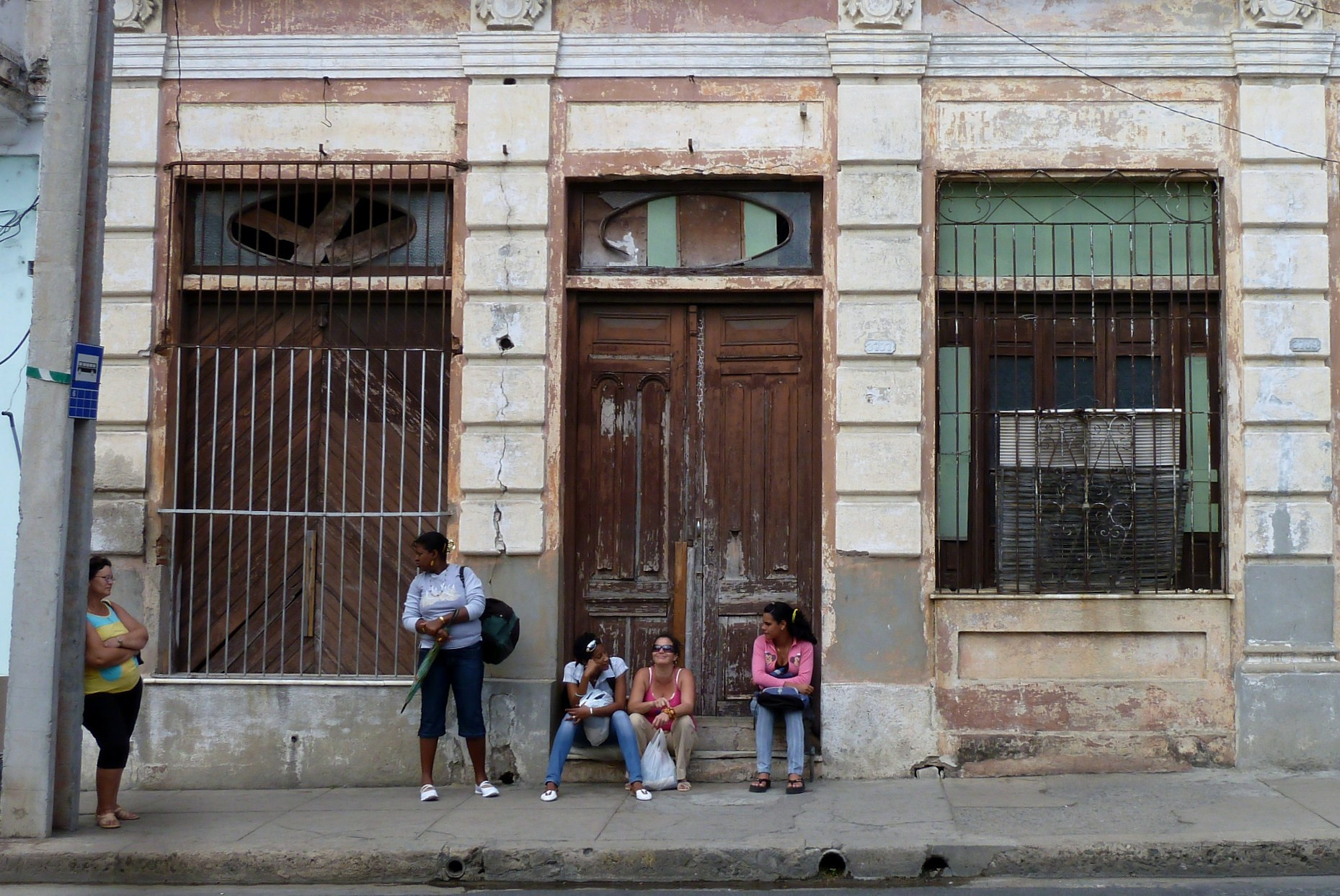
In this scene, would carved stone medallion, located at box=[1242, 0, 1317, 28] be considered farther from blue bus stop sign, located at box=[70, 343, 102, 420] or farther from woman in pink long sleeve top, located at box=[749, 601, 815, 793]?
blue bus stop sign, located at box=[70, 343, 102, 420]

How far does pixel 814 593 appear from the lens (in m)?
9.12

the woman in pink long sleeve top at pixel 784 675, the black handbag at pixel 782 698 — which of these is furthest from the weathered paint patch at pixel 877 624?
the black handbag at pixel 782 698

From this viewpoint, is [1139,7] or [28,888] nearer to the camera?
[28,888]

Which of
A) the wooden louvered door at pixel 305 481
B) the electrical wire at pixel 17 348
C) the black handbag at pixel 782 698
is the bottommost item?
the black handbag at pixel 782 698

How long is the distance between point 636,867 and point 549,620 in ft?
7.27

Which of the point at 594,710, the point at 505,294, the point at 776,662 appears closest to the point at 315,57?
the point at 505,294

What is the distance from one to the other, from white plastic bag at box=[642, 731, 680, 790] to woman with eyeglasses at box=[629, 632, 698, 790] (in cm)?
5

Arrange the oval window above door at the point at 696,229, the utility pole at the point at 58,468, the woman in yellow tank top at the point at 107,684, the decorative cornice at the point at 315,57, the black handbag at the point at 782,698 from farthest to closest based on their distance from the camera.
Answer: the oval window above door at the point at 696,229
the decorative cornice at the point at 315,57
the black handbag at the point at 782,698
the woman in yellow tank top at the point at 107,684
the utility pole at the point at 58,468

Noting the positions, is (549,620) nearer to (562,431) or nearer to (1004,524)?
(562,431)

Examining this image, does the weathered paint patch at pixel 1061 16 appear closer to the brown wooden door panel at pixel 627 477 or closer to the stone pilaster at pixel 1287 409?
the stone pilaster at pixel 1287 409

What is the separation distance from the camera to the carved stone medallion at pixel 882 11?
351 inches

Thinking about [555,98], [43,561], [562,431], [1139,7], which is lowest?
[43,561]

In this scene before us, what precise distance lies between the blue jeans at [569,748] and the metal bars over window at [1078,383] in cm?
225

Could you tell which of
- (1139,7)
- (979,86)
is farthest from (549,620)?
(1139,7)
